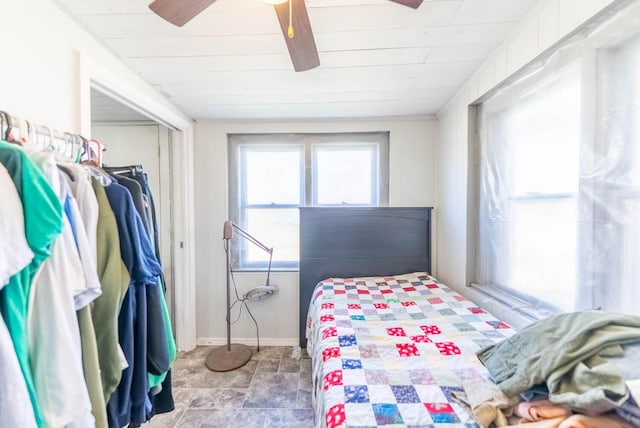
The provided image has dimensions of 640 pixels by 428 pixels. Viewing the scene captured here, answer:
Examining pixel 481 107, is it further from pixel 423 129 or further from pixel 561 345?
pixel 561 345

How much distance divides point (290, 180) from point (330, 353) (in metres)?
1.81

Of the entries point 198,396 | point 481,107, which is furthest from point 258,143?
point 198,396

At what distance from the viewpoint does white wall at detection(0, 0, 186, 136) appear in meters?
1.02

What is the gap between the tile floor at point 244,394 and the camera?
1.77m

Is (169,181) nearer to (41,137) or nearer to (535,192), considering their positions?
(41,137)

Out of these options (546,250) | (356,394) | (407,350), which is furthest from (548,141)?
(356,394)

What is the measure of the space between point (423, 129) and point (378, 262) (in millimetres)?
1280

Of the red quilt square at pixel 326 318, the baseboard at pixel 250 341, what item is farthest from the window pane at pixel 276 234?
the red quilt square at pixel 326 318

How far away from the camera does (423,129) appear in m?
2.66

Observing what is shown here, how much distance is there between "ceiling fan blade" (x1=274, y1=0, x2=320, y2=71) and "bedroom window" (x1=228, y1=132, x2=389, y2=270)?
1373 millimetres

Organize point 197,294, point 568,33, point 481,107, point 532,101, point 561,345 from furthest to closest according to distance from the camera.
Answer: point 197,294 < point 481,107 < point 532,101 < point 568,33 < point 561,345

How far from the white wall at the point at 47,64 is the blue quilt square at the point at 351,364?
4.96 feet

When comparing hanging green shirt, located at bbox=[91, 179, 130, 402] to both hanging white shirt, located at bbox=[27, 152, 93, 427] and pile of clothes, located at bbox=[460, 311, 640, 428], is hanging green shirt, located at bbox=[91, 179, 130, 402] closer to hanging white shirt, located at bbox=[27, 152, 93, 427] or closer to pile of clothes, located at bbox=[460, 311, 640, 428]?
hanging white shirt, located at bbox=[27, 152, 93, 427]

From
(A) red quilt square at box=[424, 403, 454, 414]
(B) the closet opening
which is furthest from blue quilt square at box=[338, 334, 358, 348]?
(B) the closet opening
